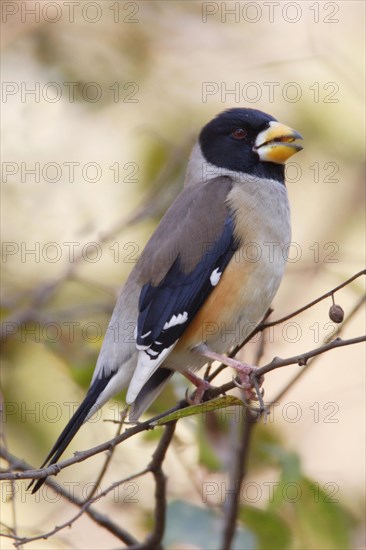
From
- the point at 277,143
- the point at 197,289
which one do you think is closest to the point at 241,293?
the point at 197,289

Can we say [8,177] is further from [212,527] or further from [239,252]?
[212,527]

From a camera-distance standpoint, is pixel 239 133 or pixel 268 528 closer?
pixel 268 528

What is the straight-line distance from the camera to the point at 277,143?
4059 millimetres

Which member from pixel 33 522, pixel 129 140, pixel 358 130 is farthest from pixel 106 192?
pixel 33 522

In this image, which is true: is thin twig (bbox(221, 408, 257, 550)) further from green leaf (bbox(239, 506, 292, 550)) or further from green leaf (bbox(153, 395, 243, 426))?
green leaf (bbox(153, 395, 243, 426))

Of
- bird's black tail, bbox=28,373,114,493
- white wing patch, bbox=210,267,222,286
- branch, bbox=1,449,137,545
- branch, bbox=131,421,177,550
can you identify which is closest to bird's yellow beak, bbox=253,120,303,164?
white wing patch, bbox=210,267,222,286

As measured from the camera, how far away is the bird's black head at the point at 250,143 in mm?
4051

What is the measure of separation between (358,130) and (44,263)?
1.95m

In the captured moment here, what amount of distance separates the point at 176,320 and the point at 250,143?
3.32 ft

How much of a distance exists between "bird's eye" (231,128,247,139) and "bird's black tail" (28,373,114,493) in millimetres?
1341

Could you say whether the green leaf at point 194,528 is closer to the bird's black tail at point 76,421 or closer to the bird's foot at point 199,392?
the bird's foot at point 199,392

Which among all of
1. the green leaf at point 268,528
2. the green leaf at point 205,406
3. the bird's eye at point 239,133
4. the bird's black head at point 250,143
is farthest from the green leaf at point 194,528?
the bird's eye at point 239,133

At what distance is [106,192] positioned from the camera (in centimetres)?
536

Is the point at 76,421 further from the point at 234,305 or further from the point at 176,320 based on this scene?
the point at 234,305
